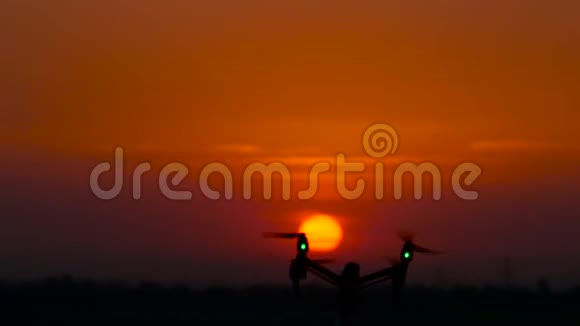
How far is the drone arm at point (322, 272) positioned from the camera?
118 feet

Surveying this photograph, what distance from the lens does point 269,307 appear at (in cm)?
5316

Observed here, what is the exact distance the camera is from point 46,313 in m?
46.8

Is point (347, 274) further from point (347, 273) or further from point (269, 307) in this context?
point (269, 307)

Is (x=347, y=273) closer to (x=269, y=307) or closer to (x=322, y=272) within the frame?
(x=322, y=272)

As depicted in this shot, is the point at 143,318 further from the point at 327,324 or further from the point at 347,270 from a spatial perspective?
the point at 347,270

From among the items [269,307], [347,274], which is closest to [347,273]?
[347,274]

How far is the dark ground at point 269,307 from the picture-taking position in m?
45.5

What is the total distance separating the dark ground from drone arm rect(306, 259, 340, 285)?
3.31 metres

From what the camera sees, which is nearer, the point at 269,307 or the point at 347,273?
the point at 347,273

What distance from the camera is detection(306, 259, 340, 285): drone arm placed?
35969 mm

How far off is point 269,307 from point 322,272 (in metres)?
17.1

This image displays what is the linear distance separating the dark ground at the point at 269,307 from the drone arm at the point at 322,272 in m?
Result: 3.31

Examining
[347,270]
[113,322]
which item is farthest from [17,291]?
[347,270]

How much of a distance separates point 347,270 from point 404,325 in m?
8.81
